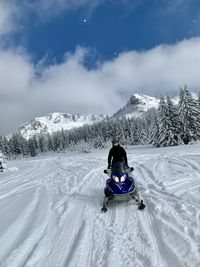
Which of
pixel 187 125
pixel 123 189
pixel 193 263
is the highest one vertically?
pixel 187 125

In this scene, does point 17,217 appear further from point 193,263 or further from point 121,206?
point 193,263

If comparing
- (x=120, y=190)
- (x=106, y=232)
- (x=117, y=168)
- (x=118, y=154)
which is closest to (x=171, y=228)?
(x=106, y=232)

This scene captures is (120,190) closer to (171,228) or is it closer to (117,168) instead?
(117,168)

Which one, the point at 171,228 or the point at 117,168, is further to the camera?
the point at 117,168

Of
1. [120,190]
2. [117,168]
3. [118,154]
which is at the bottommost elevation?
[120,190]

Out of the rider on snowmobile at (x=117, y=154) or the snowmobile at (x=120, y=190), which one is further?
the rider on snowmobile at (x=117, y=154)

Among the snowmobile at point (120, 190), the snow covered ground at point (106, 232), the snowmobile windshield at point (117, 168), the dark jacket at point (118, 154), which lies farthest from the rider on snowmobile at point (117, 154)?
the snow covered ground at point (106, 232)

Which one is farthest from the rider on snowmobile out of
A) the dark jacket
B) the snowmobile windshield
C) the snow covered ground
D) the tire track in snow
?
the tire track in snow

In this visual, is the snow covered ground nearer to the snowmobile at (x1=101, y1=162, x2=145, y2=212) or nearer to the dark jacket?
the snowmobile at (x1=101, y1=162, x2=145, y2=212)

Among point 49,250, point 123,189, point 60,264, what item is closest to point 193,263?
point 60,264

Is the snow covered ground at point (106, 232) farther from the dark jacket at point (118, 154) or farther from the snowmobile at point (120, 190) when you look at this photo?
the dark jacket at point (118, 154)

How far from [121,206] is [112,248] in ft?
9.62

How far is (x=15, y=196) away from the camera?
1167 cm

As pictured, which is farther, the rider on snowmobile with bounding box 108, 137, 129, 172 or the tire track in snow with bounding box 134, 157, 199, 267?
the rider on snowmobile with bounding box 108, 137, 129, 172
